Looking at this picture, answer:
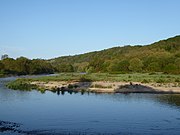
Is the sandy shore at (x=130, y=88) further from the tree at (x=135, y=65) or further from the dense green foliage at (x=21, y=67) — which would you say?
the dense green foliage at (x=21, y=67)

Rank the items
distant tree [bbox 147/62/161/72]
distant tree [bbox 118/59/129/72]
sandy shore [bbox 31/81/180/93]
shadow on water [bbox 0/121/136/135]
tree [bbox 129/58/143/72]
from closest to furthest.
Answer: shadow on water [bbox 0/121/136/135] → sandy shore [bbox 31/81/180/93] → distant tree [bbox 147/62/161/72] → tree [bbox 129/58/143/72] → distant tree [bbox 118/59/129/72]

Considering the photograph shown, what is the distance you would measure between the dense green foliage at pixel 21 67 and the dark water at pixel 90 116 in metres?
91.6

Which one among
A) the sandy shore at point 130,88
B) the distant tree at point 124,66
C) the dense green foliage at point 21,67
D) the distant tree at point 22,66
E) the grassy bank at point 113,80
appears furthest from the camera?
the distant tree at point 22,66

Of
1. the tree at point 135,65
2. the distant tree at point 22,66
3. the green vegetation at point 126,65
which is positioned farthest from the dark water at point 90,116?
the distant tree at point 22,66

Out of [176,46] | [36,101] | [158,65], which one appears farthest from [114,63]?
[36,101]

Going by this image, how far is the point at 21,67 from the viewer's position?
14575 cm

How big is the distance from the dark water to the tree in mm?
68985

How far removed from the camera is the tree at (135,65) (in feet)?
375

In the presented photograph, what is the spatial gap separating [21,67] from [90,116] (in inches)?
4611

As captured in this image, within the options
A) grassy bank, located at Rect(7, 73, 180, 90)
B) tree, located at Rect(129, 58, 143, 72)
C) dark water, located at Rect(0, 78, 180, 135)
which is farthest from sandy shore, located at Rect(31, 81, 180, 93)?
tree, located at Rect(129, 58, 143, 72)

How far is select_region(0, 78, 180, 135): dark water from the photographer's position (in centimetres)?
2627

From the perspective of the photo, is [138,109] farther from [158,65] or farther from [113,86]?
[158,65]

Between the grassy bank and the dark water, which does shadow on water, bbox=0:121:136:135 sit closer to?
the dark water

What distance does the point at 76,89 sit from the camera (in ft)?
195
